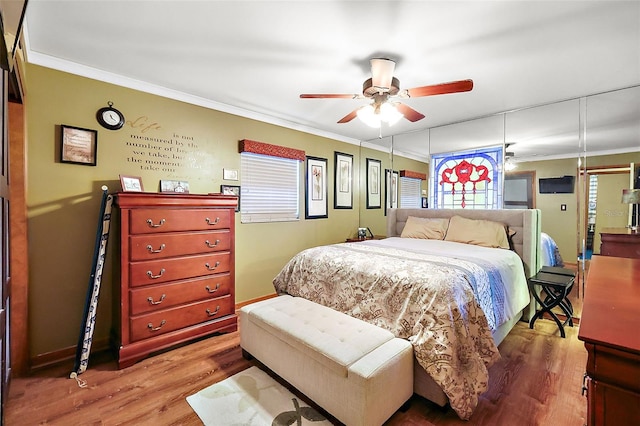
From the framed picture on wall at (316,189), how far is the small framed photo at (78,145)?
245cm

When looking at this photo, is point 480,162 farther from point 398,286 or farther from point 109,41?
point 109,41

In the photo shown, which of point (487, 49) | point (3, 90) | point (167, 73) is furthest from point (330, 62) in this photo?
point (3, 90)

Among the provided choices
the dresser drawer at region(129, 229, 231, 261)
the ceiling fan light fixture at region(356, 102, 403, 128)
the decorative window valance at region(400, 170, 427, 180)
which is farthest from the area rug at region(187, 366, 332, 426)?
the decorative window valance at region(400, 170, 427, 180)

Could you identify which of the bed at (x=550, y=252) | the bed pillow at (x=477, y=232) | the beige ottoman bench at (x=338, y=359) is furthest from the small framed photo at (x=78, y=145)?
the bed at (x=550, y=252)

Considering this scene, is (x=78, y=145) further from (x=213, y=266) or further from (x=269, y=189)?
(x=269, y=189)

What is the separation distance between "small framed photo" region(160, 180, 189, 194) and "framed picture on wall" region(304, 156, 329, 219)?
5.55 ft

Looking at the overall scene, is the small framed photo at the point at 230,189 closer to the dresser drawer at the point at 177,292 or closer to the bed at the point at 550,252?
the dresser drawer at the point at 177,292

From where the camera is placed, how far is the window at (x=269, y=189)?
353 centimetres

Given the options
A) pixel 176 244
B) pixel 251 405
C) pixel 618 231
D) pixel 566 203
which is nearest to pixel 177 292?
pixel 176 244

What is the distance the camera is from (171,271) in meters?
2.48

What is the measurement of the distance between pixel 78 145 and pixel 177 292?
1.50 meters

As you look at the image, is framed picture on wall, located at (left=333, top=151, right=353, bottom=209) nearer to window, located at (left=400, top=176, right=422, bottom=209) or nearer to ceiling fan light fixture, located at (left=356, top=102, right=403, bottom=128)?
window, located at (left=400, top=176, right=422, bottom=209)

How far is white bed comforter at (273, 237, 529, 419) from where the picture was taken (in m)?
1.68

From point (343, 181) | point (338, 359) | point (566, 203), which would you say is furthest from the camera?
point (343, 181)
